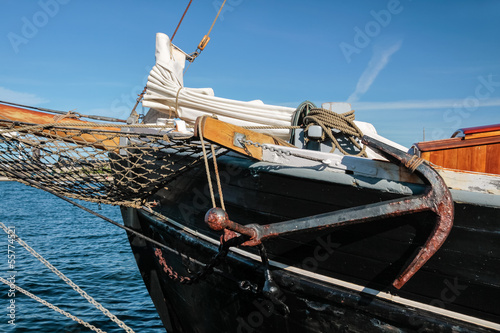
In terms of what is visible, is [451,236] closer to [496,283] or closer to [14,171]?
[496,283]

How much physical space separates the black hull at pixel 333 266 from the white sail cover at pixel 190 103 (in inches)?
35.2

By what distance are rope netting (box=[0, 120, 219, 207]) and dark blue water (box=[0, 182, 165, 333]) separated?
360 centimetres

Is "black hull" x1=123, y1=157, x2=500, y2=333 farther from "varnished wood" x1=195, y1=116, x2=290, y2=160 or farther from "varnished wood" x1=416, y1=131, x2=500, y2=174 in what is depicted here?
"varnished wood" x1=416, y1=131, x2=500, y2=174

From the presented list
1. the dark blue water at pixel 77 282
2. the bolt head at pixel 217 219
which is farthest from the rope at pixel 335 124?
the dark blue water at pixel 77 282

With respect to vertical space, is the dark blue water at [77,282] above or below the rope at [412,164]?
below

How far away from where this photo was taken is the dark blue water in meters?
6.96

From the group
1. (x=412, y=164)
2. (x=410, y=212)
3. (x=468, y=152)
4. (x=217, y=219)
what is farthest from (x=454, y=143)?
(x=217, y=219)

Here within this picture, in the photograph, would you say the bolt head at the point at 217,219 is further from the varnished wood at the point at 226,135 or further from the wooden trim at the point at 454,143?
the wooden trim at the point at 454,143

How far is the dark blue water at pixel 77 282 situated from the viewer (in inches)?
274

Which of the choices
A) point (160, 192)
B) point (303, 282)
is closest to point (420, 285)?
point (303, 282)

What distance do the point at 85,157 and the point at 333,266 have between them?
91.2 inches

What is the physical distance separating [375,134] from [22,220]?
20403mm

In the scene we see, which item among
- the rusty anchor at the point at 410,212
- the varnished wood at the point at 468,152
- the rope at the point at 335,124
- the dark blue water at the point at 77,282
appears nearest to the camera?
the rusty anchor at the point at 410,212

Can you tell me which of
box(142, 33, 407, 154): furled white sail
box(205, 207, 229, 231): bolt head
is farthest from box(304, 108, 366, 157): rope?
box(205, 207, 229, 231): bolt head
